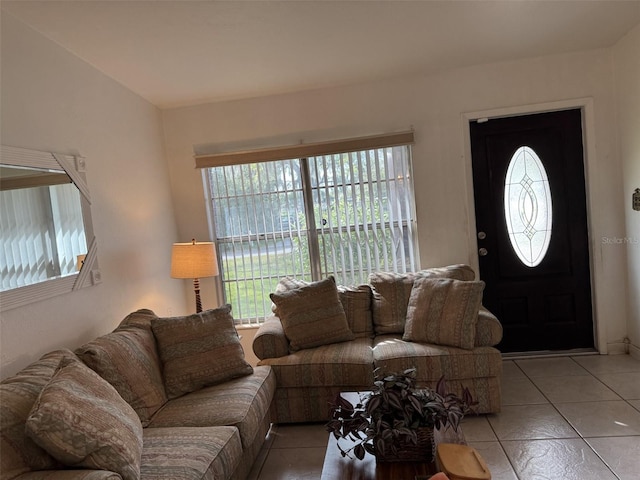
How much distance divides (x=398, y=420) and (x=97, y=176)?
2326mm

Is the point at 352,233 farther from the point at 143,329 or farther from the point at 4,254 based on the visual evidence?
the point at 4,254

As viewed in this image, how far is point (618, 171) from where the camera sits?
3324mm

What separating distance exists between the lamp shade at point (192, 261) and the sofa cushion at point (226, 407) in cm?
100

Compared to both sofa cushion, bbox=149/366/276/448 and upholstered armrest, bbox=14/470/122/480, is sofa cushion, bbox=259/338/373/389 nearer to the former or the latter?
sofa cushion, bbox=149/366/276/448

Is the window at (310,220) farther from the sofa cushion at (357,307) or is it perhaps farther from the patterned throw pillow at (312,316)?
the patterned throw pillow at (312,316)

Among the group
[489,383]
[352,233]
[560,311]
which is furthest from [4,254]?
[560,311]

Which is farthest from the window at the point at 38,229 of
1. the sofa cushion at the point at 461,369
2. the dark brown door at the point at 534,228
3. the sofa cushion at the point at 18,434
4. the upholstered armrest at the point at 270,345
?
the dark brown door at the point at 534,228

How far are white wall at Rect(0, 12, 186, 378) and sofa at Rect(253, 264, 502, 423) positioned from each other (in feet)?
3.36

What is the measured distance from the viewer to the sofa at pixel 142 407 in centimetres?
143

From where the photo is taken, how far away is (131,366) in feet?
7.04

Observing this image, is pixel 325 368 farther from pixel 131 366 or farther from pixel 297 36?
pixel 297 36

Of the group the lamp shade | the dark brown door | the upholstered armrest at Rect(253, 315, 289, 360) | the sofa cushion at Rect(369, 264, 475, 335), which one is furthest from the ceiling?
the upholstered armrest at Rect(253, 315, 289, 360)

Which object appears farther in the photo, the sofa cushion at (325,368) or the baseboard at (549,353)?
the baseboard at (549,353)

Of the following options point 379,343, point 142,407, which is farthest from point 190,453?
point 379,343
